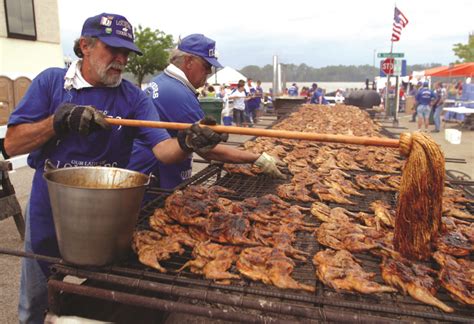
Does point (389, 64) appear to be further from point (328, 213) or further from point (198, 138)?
point (198, 138)

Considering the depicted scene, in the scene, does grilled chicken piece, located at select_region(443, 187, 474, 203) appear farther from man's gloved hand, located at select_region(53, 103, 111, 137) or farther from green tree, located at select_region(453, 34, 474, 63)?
green tree, located at select_region(453, 34, 474, 63)

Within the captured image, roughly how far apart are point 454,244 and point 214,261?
1733 millimetres

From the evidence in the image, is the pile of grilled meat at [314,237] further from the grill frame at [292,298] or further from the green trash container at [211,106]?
the green trash container at [211,106]

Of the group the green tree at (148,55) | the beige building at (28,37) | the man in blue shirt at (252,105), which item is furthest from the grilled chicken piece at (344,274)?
the green tree at (148,55)

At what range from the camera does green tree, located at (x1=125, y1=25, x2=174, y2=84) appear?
139 ft

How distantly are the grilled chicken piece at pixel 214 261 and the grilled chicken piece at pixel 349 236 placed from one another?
0.68m

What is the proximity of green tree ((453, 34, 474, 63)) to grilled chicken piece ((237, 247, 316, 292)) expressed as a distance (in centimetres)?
6415

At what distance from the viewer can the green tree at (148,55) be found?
1662 inches

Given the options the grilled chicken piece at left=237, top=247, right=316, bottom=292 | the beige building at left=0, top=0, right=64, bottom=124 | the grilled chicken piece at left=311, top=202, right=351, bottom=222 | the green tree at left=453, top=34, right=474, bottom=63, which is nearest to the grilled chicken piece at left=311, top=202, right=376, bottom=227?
the grilled chicken piece at left=311, top=202, right=351, bottom=222

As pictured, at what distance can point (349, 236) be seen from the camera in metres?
2.78

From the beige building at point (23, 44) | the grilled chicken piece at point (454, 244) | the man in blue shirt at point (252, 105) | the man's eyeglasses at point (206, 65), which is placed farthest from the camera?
the man in blue shirt at point (252, 105)

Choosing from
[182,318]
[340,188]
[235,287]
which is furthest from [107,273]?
[340,188]

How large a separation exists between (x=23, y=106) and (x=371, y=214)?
9.77ft

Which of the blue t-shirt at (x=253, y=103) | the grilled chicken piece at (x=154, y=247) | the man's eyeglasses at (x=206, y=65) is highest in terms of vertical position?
the man's eyeglasses at (x=206, y=65)
